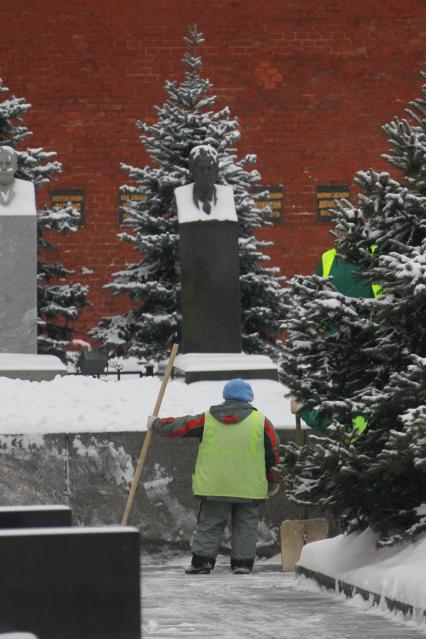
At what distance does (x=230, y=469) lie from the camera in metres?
10.4

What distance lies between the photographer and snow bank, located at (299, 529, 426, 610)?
21.2 feet

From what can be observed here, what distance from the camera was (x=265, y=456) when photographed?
415 inches

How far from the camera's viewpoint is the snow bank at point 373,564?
6.47 meters

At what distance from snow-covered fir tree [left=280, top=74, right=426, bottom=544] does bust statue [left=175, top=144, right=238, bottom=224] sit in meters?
8.12

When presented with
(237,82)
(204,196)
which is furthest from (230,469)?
(237,82)

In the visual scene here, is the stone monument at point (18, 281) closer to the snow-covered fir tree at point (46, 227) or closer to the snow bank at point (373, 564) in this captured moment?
the snow-covered fir tree at point (46, 227)

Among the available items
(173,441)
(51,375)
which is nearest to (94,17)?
(51,375)

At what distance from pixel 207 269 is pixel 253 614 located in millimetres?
9095

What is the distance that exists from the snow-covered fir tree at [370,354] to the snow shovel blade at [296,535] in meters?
2.60

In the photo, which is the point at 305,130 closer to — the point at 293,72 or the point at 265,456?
the point at 293,72

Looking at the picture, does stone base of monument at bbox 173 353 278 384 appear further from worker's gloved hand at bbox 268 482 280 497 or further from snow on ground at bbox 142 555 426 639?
snow on ground at bbox 142 555 426 639

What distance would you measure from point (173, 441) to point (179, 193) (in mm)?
5035

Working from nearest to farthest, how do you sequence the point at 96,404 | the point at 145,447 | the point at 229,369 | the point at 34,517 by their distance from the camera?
1. the point at 34,517
2. the point at 145,447
3. the point at 96,404
4. the point at 229,369

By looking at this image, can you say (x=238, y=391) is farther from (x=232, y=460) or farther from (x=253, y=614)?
(x=253, y=614)
